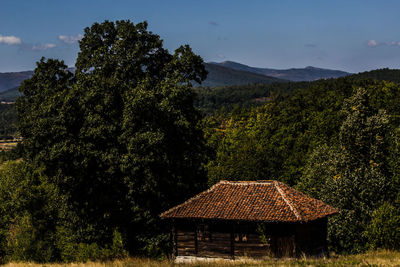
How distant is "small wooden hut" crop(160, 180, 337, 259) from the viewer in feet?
99.2

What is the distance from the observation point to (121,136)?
29.8 metres

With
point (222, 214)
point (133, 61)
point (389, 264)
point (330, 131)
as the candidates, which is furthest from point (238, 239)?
point (330, 131)

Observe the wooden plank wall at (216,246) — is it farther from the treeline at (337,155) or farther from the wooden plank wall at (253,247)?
the treeline at (337,155)

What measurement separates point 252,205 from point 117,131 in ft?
33.5

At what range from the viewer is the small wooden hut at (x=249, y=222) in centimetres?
3025

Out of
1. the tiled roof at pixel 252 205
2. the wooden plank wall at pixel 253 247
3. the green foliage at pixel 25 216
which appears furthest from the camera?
the green foliage at pixel 25 216

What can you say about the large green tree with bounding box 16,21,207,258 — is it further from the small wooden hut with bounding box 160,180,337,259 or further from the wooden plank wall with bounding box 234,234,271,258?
the wooden plank wall with bounding box 234,234,271,258

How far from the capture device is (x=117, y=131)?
30688 millimetres

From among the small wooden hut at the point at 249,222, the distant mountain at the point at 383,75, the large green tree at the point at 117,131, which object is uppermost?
the distant mountain at the point at 383,75

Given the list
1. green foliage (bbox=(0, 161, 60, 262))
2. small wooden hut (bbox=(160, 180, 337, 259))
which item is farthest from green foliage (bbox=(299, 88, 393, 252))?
green foliage (bbox=(0, 161, 60, 262))

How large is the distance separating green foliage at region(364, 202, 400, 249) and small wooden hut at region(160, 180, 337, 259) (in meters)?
3.79

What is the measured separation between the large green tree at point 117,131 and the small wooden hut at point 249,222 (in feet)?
6.46

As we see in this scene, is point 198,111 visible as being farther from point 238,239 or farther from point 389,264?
point 389,264

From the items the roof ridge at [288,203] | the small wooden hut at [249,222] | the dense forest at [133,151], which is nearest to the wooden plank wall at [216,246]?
the small wooden hut at [249,222]
